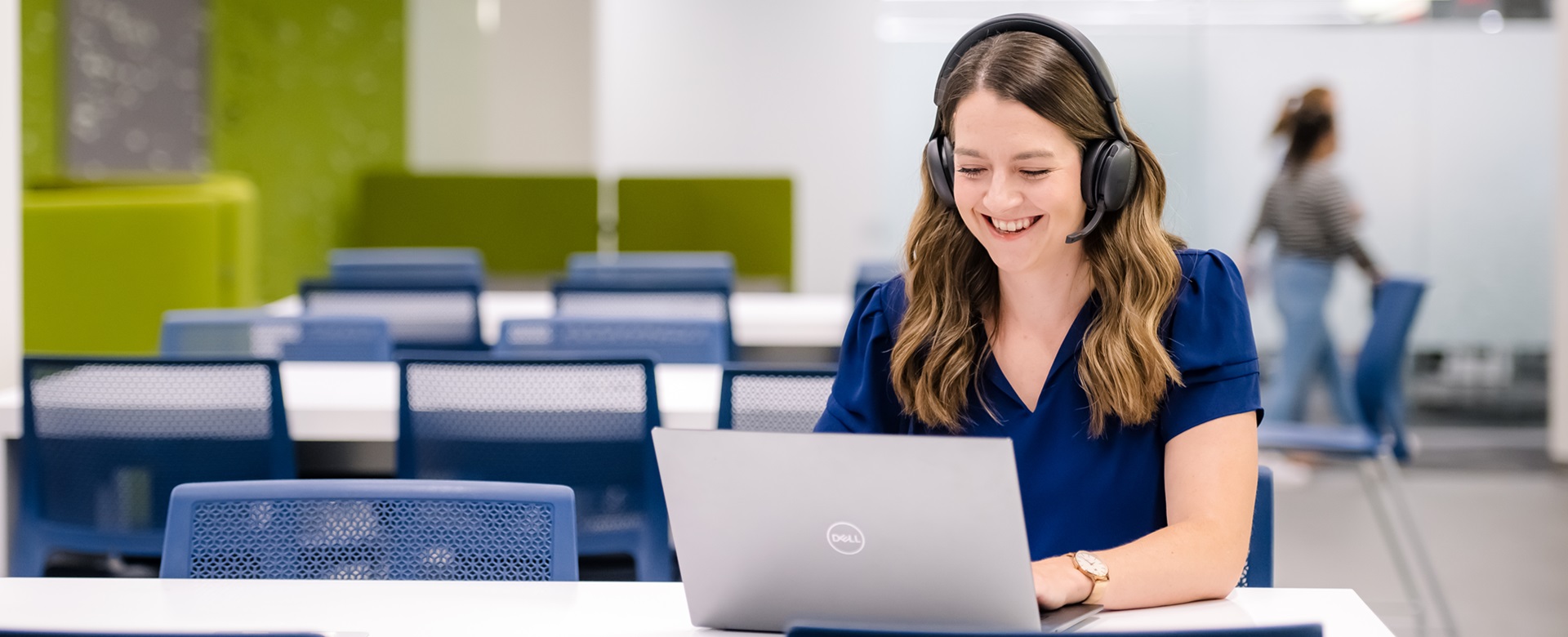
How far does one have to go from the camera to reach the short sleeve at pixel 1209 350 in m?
1.37

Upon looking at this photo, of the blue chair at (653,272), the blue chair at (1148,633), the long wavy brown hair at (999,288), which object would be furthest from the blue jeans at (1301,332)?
the blue chair at (1148,633)

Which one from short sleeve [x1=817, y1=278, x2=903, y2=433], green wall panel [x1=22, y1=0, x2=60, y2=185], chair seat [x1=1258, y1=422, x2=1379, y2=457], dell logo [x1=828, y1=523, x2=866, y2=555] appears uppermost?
green wall panel [x1=22, y1=0, x2=60, y2=185]

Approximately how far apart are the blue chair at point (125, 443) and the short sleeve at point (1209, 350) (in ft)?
4.95

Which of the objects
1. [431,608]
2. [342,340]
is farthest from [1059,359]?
[342,340]

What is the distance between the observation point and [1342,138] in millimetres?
5977

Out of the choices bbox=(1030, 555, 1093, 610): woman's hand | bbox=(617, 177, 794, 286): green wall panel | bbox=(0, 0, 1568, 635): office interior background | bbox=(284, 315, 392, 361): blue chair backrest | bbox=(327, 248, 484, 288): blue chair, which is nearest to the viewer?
bbox=(1030, 555, 1093, 610): woman's hand

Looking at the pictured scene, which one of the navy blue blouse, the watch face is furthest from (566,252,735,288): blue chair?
the watch face

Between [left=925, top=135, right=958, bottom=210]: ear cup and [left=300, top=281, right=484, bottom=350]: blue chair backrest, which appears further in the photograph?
[left=300, top=281, right=484, bottom=350]: blue chair backrest

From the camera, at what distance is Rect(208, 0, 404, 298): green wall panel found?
699cm

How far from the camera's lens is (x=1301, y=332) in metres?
5.15

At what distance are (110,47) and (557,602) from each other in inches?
214

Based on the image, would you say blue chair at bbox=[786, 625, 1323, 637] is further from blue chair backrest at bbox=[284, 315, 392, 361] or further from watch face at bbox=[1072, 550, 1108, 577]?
blue chair backrest at bbox=[284, 315, 392, 361]

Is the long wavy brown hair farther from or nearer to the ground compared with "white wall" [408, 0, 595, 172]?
nearer to the ground

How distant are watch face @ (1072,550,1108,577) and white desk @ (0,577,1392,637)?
4cm
